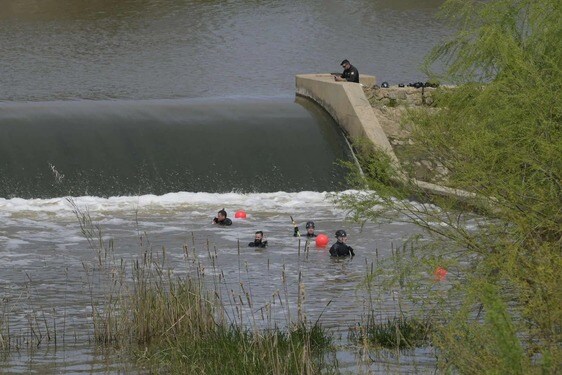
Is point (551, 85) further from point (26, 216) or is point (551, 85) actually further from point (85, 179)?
point (85, 179)

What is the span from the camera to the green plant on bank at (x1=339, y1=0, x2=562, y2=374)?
7.96 meters

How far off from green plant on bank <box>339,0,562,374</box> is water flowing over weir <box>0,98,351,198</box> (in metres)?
10.7

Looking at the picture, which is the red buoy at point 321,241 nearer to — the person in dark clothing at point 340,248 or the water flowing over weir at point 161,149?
the person in dark clothing at point 340,248

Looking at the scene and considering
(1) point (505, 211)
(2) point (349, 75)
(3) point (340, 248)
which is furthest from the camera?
(2) point (349, 75)

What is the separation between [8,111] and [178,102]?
12.6 feet

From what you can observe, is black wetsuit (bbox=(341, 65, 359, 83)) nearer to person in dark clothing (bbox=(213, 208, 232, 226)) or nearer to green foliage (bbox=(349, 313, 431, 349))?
person in dark clothing (bbox=(213, 208, 232, 226))

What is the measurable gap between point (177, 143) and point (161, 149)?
41 centimetres

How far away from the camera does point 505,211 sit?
9586mm

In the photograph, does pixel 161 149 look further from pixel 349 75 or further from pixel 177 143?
pixel 349 75

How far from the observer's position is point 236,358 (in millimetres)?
9930

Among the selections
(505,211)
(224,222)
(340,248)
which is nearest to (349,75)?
(224,222)

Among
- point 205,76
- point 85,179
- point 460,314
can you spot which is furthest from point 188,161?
point 460,314

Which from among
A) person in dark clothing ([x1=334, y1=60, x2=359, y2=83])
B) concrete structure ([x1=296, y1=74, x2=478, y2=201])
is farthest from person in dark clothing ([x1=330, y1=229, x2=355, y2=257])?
person in dark clothing ([x1=334, y1=60, x2=359, y2=83])

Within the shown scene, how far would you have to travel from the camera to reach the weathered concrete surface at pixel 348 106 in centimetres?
2398
